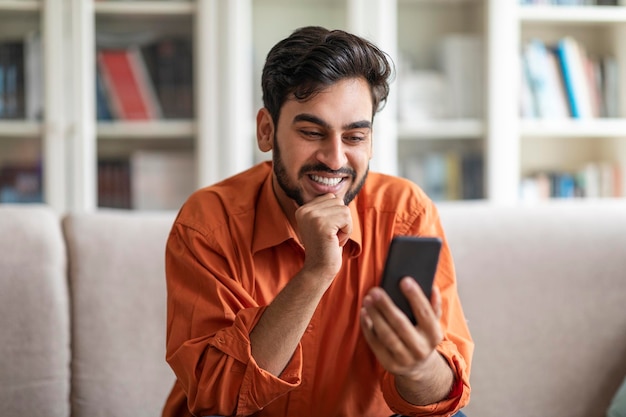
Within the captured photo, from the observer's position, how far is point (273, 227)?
4.79 feet

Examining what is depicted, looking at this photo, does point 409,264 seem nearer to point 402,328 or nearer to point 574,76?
point 402,328

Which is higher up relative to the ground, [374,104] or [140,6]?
[140,6]

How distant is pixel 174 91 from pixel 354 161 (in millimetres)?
1578

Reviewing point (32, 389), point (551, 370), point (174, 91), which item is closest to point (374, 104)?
point (551, 370)

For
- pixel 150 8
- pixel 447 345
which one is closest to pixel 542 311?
pixel 447 345

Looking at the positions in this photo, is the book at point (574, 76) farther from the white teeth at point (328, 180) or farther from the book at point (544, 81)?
the white teeth at point (328, 180)

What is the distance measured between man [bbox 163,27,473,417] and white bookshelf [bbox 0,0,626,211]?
4.04ft

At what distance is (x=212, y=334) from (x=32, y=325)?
51 centimetres

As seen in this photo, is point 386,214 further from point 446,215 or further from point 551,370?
point 551,370

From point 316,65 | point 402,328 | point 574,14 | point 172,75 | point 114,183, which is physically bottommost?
point 402,328

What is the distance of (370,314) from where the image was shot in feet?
3.48

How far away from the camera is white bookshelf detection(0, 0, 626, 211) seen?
8.86ft

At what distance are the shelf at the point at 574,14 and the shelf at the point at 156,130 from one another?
1.23 metres

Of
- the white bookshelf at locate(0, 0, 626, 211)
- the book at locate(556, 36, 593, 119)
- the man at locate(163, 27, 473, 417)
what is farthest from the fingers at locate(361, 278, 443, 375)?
the book at locate(556, 36, 593, 119)
